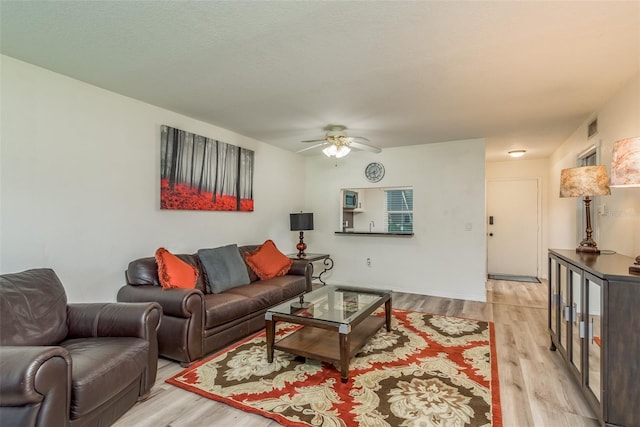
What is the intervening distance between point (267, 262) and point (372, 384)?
7.17 feet

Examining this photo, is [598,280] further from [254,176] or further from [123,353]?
[254,176]

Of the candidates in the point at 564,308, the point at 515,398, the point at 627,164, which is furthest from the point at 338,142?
the point at 515,398

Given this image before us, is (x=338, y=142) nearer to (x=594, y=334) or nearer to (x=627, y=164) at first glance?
(x=627, y=164)

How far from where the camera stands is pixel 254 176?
15.7 ft

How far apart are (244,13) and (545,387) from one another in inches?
125

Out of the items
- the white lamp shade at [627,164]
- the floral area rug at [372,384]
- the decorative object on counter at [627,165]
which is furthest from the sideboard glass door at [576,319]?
the white lamp shade at [627,164]

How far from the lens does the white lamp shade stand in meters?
1.90

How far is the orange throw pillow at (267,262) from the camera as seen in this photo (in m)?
4.04

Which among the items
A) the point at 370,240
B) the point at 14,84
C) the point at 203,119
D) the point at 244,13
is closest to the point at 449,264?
the point at 370,240

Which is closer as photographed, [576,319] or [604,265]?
[604,265]

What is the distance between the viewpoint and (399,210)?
6.53 metres

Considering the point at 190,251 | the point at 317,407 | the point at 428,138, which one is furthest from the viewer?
the point at 428,138

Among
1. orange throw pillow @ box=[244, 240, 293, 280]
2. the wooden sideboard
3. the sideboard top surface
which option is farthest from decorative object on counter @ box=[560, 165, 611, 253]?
orange throw pillow @ box=[244, 240, 293, 280]

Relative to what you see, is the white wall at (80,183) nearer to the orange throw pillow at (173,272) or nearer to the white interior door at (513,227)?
the orange throw pillow at (173,272)
